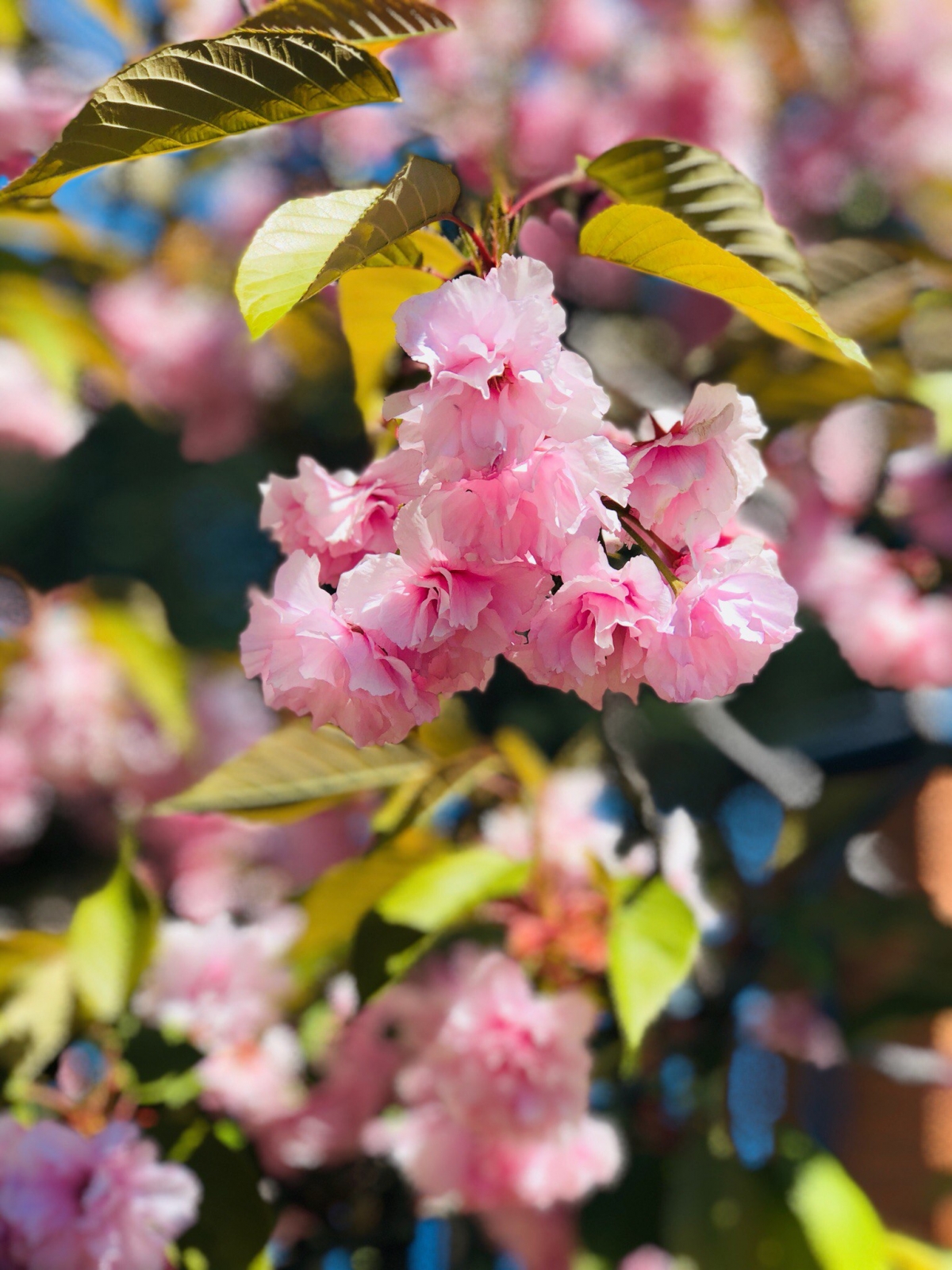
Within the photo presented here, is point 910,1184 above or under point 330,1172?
under

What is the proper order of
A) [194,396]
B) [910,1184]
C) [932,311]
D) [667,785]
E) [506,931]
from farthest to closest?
[910,1184] → [194,396] → [506,931] → [932,311] → [667,785]

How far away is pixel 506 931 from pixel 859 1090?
1.54m

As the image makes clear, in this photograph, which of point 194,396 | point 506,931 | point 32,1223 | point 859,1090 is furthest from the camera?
point 859,1090

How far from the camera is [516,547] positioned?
36 cm

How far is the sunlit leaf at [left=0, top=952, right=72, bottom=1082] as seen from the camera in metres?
0.87

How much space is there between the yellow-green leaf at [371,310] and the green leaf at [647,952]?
402 mm

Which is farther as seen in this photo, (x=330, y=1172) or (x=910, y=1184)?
(x=910, y=1184)

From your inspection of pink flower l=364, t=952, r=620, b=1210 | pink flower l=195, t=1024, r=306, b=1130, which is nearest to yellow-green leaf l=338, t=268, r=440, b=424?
pink flower l=364, t=952, r=620, b=1210

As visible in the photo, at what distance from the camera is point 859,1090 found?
7.23 ft

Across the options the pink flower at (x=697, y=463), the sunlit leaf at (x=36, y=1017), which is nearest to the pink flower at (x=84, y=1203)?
the sunlit leaf at (x=36, y=1017)

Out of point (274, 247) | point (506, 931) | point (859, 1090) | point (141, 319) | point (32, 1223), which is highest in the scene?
point (274, 247)

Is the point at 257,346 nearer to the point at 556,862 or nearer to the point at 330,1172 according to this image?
the point at 556,862

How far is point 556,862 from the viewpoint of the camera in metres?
1.10

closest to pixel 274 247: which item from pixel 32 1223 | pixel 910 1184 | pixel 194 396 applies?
pixel 32 1223
